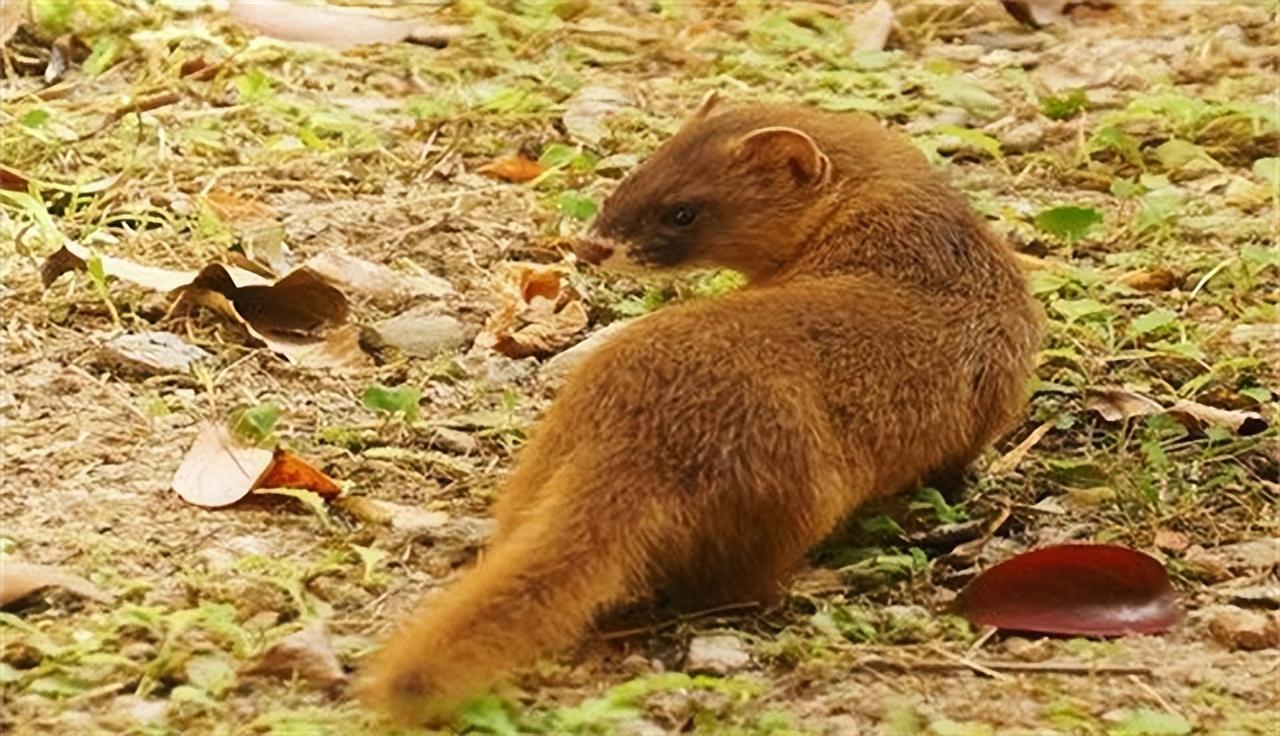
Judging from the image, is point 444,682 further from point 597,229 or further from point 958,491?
point 597,229

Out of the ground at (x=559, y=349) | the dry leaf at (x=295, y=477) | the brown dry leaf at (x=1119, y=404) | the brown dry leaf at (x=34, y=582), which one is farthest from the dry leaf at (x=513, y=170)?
the brown dry leaf at (x=34, y=582)

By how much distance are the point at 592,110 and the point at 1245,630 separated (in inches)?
112

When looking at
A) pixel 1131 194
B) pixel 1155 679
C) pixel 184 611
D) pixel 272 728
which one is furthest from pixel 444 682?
pixel 1131 194

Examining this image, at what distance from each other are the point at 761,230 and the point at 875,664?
1.23 metres

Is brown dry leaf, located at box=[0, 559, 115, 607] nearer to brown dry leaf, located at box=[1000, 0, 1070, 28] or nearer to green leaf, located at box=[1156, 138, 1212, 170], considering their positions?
green leaf, located at box=[1156, 138, 1212, 170]

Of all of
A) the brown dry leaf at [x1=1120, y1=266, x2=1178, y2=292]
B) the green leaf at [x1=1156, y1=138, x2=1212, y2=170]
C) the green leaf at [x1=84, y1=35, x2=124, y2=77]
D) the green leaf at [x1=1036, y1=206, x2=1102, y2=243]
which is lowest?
the brown dry leaf at [x1=1120, y1=266, x2=1178, y2=292]

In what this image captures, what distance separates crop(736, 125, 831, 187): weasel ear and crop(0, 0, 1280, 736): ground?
0.55 metres

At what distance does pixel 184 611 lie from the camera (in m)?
3.02

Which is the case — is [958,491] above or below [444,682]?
below

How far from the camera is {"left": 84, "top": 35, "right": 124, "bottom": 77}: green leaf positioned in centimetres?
561

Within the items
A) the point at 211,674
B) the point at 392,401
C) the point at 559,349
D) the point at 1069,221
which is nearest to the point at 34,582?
the point at 211,674

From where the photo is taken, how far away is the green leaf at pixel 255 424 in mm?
3568

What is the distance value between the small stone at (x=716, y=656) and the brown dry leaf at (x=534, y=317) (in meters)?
1.25

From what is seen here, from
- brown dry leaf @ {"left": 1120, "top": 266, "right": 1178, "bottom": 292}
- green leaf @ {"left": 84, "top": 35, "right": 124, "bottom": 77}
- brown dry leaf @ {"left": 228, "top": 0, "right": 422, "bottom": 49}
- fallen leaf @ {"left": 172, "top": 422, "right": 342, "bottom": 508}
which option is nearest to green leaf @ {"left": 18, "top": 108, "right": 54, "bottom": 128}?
green leaf @ {"left": 84, "top": 35, "right": 124, "bottom": 77}
